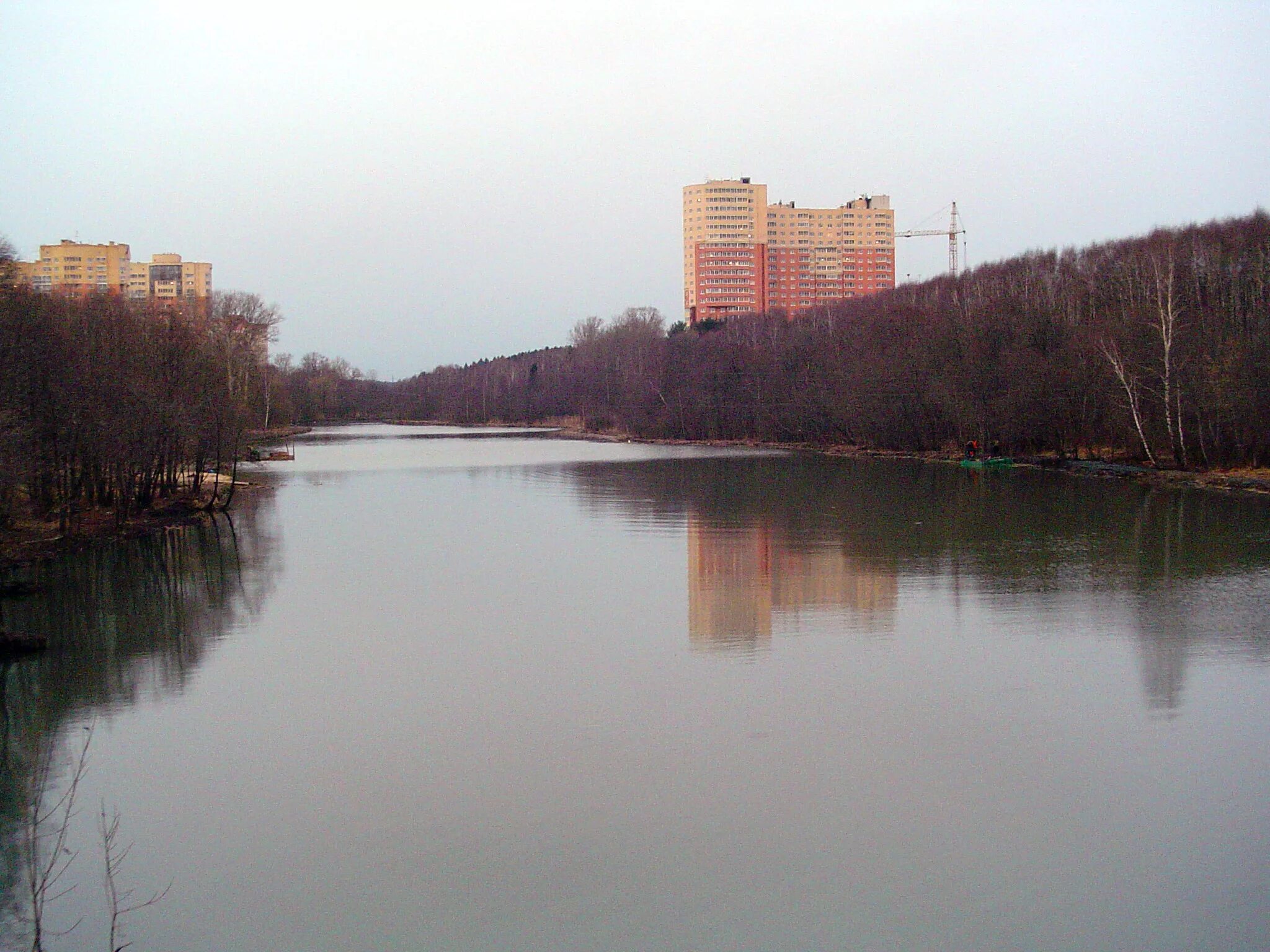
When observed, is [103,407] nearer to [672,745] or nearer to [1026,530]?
[672,745]

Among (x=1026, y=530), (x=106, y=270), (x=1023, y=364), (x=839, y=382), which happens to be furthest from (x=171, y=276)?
(x=1026, y=530)

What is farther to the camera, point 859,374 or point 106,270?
point 106,270

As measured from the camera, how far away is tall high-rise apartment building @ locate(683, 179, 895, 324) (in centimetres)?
13925

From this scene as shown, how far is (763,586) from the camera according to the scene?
1802cm

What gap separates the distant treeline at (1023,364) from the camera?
3916 centimetres

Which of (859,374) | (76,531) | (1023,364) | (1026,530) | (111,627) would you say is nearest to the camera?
(111,627)

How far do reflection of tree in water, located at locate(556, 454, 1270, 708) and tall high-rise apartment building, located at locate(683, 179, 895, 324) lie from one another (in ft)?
318

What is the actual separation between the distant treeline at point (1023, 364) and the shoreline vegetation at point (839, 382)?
131 mm

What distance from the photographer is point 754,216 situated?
139m

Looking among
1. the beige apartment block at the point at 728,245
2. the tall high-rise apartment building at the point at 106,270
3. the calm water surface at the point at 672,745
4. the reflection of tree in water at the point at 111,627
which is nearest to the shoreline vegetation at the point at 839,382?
the reflection of tree in water at the point at 111,627

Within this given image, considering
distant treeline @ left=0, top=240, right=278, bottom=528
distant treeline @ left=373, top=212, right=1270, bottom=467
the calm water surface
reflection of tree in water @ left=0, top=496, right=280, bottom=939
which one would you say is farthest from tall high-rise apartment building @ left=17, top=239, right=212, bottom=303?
the calm water surface

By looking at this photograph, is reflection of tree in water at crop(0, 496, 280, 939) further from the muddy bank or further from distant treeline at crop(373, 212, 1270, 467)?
distant treeline at crop(373, 212, 1270, 467)

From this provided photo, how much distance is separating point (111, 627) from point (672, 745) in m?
9.50

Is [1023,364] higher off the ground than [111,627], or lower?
higher
